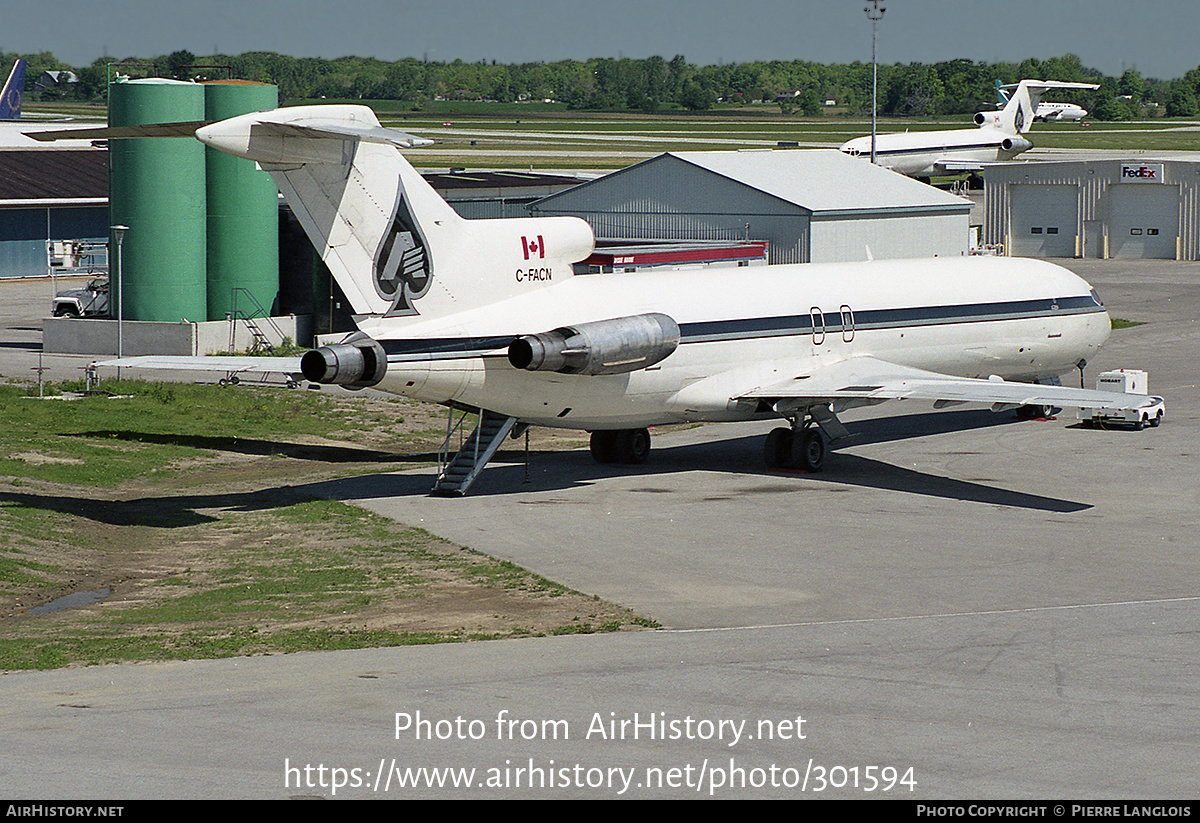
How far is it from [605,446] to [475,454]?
169 inches

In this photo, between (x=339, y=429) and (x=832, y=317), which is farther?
(x=339, y=429)

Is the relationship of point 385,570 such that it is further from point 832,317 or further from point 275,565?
point 832,317

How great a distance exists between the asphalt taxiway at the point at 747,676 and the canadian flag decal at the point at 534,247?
199 inches

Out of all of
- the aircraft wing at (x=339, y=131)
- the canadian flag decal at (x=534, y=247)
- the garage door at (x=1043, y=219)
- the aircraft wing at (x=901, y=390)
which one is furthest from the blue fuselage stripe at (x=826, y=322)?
the garage door at (x=1043, y=219)

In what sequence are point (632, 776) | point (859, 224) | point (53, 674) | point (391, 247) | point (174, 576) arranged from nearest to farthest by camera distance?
point (632, 776) < point (53, 674) < point (174, 576) < point (391, 247) < point (859, 224)

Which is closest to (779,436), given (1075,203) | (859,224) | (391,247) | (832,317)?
(832,317)

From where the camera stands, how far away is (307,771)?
14617mm

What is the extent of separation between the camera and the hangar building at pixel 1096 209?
3255 inches

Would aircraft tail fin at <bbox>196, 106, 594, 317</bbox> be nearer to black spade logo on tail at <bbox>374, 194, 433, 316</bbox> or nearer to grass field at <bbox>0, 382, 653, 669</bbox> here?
black spade logo on tail at <bbox>374, 194, 433, 316</bbox>

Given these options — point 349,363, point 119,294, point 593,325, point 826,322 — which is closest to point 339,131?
point 349,363

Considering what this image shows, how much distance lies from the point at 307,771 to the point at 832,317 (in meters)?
23.1

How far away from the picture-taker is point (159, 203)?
51875mm

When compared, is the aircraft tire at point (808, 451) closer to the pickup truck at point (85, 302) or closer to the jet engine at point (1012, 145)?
the pickup truck at point (85, 302)
